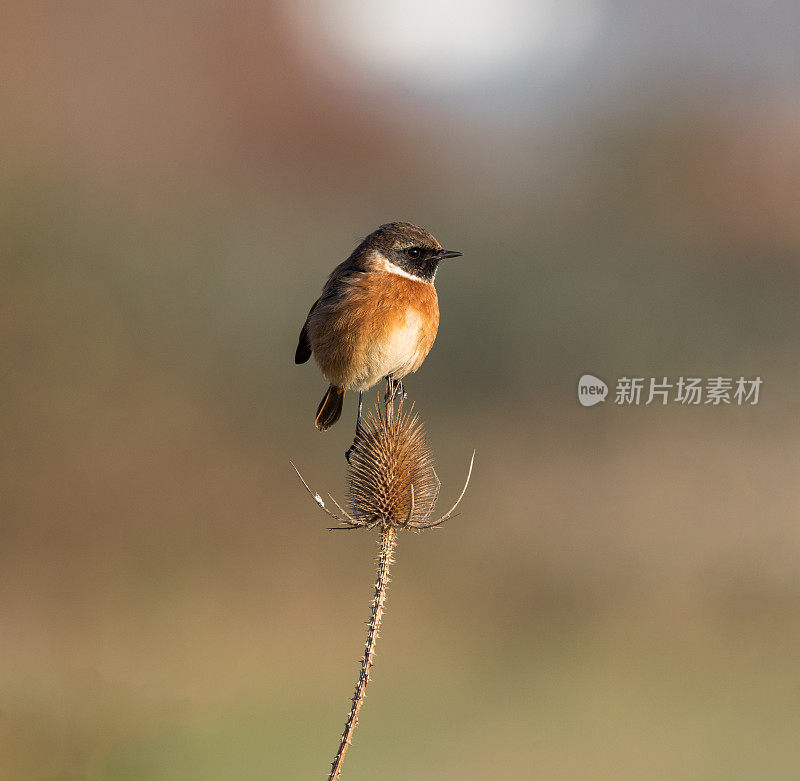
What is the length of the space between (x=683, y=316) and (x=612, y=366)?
2.27m

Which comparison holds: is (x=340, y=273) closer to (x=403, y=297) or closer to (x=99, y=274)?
(x=403, y=297)

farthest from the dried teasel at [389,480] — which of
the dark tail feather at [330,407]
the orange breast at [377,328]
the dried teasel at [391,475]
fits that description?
the dark tail feather at [330,407]

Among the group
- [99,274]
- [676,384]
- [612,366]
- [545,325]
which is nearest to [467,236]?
[545,325]

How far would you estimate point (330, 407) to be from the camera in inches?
185

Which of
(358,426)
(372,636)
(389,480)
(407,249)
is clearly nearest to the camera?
(372,636)

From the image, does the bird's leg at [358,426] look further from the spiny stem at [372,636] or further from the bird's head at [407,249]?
the bird's head at [407,249]

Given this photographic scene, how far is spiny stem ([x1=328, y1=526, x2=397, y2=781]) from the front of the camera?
2731 millimetres

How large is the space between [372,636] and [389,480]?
90 centimetres

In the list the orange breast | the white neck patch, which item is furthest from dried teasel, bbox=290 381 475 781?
the white neck patch

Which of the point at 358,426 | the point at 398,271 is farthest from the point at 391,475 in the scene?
the point at 398,271

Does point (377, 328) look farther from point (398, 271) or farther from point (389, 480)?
point (389, 480)

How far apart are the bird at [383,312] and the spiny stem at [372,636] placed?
107 cm

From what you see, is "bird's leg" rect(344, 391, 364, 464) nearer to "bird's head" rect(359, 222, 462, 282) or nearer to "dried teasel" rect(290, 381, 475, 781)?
"dried teasel" rect(290, 381, 475, 781)

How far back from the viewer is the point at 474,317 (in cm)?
1420
